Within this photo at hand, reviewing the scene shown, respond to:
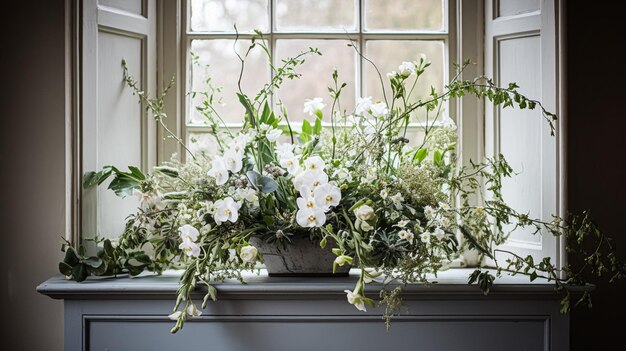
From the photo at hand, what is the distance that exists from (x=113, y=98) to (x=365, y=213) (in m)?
0.91

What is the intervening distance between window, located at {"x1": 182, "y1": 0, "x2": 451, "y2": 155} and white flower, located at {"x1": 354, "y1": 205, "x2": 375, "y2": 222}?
2.35ft

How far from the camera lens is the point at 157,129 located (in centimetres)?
242

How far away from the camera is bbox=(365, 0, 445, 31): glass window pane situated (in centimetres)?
246

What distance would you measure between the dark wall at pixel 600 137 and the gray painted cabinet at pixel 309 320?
40cm

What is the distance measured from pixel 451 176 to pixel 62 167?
1.18 metres

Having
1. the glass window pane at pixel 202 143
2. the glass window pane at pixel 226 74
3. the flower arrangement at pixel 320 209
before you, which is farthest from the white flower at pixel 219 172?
the glass window pane at pixel 226 74

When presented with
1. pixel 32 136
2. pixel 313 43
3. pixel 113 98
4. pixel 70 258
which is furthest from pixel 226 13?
pixel 70 258

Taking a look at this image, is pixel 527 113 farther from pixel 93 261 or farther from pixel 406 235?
pixel 93 261

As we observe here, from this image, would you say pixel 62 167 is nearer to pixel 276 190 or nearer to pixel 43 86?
pixel 43 86

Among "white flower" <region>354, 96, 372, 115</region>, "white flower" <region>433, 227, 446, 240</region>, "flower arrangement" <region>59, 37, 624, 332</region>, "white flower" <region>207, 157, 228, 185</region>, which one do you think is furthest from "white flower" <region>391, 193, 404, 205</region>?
"white flower" <region>207, 157, 228, 185</region>

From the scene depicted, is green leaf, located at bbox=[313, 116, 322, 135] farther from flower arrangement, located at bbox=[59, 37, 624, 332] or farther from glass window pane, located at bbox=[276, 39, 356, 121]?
glass window pane, located at bbox=[276, 39, 356, 121]

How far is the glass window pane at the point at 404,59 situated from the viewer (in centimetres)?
245

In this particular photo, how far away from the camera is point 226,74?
8.07 ft

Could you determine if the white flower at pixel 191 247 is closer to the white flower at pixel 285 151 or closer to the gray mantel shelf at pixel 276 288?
the gray mantel shelf at pixel 276 288
